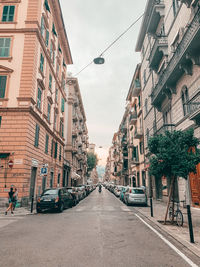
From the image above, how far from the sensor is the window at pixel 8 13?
61.8ft

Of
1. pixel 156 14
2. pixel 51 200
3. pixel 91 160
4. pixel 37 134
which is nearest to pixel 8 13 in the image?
pixel 37 134

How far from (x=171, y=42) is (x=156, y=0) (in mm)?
5864

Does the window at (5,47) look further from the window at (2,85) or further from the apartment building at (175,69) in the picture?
the apartment building at (175,69)

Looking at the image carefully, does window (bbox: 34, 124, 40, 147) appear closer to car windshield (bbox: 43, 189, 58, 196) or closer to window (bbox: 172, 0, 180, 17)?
car windshield (bbox: 43, 189, 58, 196)

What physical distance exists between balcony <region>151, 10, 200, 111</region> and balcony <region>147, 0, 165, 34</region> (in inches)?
271

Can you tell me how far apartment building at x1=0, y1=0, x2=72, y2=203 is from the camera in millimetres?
15672

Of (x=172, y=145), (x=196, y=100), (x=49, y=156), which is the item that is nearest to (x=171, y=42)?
(x=196, y=100)

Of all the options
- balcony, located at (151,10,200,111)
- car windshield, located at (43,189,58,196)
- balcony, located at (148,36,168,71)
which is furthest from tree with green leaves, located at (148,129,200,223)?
balcony, located at (148,36,168,71)

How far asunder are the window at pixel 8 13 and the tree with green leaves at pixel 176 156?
1794 cm

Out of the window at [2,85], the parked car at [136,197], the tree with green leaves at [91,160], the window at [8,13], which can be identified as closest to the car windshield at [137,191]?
the parked car at [136,197]

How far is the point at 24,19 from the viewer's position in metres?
18.7

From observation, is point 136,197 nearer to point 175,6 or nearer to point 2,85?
point 2,85

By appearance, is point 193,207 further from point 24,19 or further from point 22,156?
point 24,19

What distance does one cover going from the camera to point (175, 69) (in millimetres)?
14844
